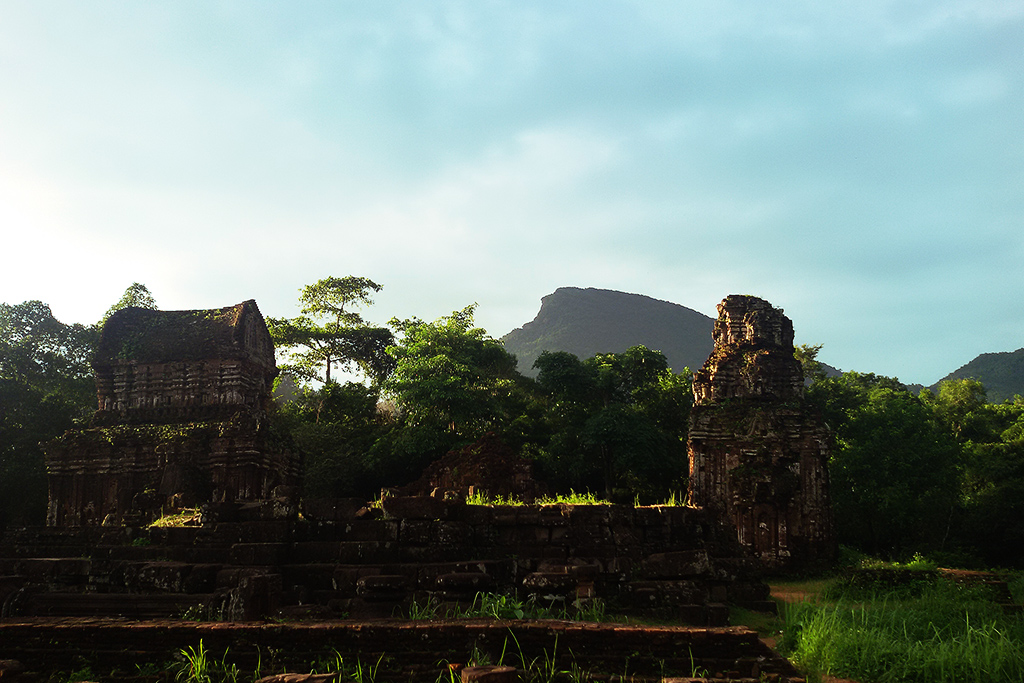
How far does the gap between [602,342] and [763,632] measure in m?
101

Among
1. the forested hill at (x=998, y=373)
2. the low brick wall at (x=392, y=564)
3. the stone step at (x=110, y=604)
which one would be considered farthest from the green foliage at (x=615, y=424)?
the forested hill at (x=998, y=373)

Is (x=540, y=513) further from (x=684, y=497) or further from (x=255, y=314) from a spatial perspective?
(x=684, y=497)

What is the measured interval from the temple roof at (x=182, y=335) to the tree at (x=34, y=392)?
6.57 meters

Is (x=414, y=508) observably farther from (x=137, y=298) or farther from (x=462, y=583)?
(x=137, y=298)

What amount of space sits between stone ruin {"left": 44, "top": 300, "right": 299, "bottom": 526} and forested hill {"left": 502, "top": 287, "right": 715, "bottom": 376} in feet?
268

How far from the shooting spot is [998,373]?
6353 cm

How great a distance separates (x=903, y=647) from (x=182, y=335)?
62.3 feet

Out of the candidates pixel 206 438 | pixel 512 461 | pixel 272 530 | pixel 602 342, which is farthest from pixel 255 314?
pixel 602 342

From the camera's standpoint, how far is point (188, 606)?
8.38 m

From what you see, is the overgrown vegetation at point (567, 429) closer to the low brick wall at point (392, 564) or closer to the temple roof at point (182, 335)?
the temple roof at point (182, 335)

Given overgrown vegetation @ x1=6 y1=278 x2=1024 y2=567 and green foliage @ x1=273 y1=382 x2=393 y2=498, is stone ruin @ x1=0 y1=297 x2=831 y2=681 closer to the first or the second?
overgrown vegetation @ x1=6 y1=278 x2=1024 y2=567

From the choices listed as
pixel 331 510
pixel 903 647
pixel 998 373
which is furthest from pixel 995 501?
pixel 998 373

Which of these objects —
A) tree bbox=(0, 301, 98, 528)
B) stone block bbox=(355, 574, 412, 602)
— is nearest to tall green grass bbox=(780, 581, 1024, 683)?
stone block bbox=(355, 574, 412, 602)

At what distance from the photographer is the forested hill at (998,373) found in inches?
2389
